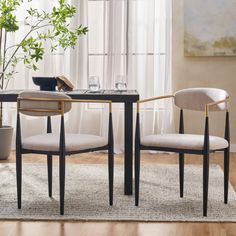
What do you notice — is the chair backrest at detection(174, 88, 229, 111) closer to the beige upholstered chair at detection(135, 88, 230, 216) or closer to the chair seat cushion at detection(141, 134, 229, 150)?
the beige upholstered chair at detection(135, 88, 230, 216)

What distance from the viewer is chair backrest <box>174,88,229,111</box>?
3.77 meters

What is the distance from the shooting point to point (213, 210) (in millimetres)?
3541

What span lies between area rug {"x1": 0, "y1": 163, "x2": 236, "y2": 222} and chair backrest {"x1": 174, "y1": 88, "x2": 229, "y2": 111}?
616 millimetres

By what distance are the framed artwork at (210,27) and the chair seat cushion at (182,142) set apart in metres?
2.61

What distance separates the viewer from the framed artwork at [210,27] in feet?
19.7

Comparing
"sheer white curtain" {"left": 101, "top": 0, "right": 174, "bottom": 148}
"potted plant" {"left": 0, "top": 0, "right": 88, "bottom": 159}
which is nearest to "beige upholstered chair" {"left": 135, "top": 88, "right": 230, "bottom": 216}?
"potted plant" {"left": 0, "top": 0, "right": 88, "bottom": 159}

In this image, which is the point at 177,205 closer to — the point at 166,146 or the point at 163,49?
the point at 166,146

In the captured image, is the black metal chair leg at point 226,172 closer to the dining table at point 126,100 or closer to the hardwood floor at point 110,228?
the hardwood floor at point 110,228

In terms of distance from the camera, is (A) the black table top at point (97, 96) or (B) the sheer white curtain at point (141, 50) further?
(B) the sheer white curtain at point (141, 50)

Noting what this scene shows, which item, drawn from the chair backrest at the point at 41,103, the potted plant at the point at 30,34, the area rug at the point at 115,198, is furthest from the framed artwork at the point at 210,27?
the chair backrest at the point at 41,103

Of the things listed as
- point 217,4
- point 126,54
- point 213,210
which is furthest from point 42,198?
point 217,4

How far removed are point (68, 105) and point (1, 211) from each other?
2.54 feet

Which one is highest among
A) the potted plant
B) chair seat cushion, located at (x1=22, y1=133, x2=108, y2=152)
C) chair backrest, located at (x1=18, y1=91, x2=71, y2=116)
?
the potted plant

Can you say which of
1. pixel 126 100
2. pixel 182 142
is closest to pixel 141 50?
pixel 126 100
